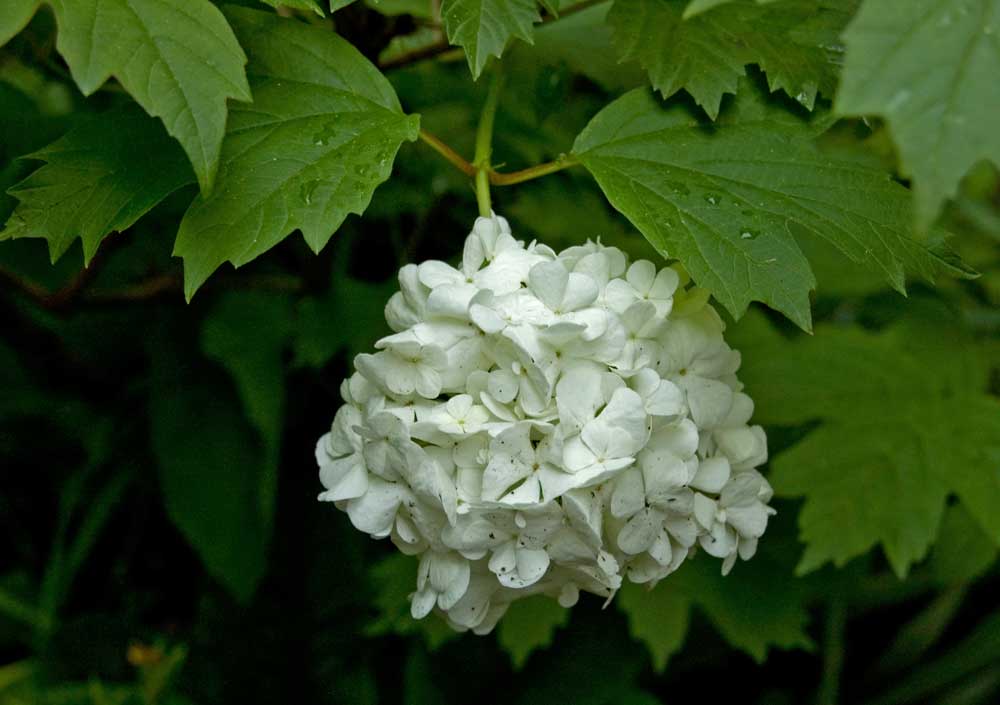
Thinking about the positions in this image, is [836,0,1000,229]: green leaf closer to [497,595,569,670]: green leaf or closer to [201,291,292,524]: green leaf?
[497,595,569,670]: green leaf

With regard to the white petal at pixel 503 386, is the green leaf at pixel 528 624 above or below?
below

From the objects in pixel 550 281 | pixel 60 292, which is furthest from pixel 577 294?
pixel 60 292

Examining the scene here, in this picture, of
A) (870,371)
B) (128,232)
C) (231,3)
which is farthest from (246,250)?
(870,371)

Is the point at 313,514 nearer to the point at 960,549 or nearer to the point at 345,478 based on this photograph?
the point at 345,478

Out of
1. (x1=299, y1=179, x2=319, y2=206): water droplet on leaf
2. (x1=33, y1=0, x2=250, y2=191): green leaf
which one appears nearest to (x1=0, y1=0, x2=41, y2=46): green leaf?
(x1=33, y1=0, x2=250, y2=191): green leaf

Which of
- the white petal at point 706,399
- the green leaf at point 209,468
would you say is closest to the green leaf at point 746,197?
the white petal at point 706,399

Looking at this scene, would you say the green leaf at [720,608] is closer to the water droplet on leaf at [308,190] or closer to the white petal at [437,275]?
the white petal at [437,275]
